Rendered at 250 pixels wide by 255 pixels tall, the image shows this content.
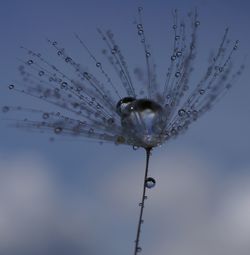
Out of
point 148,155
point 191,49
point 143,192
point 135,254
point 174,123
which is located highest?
point 191,49

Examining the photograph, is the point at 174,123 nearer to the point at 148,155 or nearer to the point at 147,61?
the point at 148,155

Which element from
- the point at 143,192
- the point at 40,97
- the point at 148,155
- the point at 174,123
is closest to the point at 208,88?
the point at 174,123

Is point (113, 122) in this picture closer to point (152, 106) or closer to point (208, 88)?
point (152, 106)

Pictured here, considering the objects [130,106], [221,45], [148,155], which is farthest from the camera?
[221,45]

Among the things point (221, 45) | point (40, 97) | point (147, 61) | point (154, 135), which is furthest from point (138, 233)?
point (221, 45)

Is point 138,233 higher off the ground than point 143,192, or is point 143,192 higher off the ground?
point 143,192

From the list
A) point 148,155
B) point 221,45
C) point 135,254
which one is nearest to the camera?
point 135,254

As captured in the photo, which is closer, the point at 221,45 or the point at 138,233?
the point at 138,233

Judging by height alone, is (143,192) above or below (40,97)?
below

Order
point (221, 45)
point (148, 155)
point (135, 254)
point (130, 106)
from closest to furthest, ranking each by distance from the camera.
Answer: point (135, 254) < point (148, 155) < point (130, 106) < point (221, 45)
